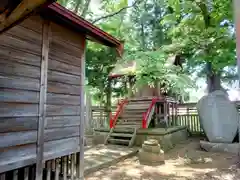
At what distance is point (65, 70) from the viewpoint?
375 centimetres

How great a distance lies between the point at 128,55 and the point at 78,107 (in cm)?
403

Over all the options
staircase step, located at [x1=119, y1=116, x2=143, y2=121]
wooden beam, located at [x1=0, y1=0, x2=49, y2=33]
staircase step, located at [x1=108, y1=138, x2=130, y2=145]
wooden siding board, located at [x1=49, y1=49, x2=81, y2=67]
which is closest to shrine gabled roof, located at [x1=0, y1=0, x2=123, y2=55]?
wooden beam, located at [x1=0, y1=0, x2=49, y2=33]

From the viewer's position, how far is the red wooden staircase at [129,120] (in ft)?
27.3

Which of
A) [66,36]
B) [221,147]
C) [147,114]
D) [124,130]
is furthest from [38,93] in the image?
[221,147]

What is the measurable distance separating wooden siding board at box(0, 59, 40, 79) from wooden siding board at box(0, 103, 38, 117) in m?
0.45

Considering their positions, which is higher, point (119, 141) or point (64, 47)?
point (64, 47)

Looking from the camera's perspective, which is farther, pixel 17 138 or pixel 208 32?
pixel 208 32

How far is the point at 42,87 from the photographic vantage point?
3.26 metres

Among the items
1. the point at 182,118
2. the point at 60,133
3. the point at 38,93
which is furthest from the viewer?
the point at 182,118

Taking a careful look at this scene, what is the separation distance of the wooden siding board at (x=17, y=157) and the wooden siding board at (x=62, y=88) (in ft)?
3.20

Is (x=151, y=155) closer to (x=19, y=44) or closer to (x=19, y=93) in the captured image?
(x=19, y=93)

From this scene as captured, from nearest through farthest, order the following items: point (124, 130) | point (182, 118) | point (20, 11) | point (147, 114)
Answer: point (20, 11) → point (124, 130) → point (147, 114) → point (182, 118)

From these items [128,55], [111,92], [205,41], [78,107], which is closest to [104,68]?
[111,92]

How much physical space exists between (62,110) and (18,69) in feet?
3.53
